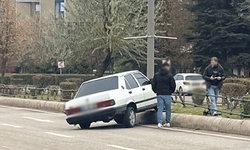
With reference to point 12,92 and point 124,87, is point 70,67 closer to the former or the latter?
point 12,92

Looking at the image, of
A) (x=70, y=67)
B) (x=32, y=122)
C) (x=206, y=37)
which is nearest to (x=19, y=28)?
(x=70, y=67)

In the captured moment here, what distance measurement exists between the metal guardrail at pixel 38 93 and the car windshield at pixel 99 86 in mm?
9699

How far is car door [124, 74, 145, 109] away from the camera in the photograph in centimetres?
1606

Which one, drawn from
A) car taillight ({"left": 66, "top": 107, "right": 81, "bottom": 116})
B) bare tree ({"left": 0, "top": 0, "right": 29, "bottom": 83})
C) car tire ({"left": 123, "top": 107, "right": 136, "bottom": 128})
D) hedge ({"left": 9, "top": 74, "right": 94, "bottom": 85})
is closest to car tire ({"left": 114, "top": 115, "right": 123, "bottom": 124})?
car tire ({"left": 123, "top": 107, "right": 136, "bottom": 128})

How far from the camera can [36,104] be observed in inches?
1050

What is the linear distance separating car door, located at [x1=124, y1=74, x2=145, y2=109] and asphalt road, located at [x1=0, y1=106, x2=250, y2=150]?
0.76 metres

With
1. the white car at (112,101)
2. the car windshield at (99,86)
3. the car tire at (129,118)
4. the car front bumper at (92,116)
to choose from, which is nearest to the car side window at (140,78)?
the white car at (112,101)

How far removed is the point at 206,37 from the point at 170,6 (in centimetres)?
832

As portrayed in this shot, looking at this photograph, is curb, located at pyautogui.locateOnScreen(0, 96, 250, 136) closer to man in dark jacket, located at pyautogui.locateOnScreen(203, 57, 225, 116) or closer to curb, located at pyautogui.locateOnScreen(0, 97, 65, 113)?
man in dark jacket, located at pyautogui.locateOnScreen(203, 57, 225, 116)

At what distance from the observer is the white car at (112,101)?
1528cm

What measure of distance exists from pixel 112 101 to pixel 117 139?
244 cm

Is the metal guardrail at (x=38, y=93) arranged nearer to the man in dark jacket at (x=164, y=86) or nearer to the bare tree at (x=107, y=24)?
the bare tree at (x=107, y=24)

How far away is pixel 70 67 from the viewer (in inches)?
1938

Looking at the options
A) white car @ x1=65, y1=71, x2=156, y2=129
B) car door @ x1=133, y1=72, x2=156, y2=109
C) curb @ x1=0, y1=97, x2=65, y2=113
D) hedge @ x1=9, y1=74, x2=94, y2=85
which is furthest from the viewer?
hedge @ x1=9, y1=74, x2=94, y2=85
